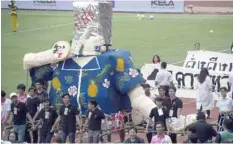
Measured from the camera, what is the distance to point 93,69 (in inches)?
659

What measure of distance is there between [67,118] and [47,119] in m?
0.49

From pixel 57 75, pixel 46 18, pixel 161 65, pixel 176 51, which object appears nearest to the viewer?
pixel 57 75

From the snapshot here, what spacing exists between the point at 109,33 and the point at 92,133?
2.43 m

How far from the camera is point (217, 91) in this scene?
2022 centimetres

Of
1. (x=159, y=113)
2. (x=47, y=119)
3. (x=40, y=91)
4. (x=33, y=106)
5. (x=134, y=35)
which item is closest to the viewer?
(x=159, y=113)

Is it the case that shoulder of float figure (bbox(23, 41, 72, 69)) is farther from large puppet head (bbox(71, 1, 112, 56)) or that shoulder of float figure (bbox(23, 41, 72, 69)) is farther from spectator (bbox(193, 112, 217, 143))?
spectator (bbox(193, 112, 217, 143))

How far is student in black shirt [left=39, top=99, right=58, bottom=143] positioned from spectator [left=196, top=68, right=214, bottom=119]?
4.21 metres

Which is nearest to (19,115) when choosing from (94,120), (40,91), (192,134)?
(40,91)

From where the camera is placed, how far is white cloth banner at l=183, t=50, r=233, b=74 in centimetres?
2063

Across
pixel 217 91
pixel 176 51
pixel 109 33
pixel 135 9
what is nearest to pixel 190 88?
pixel 217 91

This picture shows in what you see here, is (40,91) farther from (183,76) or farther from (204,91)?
(183,76)

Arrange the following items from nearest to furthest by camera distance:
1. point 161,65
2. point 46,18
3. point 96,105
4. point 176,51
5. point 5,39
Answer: point 96,105
point 161,65
point 176,51
point 5,39
point 46,18

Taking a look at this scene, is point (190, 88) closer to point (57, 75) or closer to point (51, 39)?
point (57, 75)

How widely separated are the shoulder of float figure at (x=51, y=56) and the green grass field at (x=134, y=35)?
21.0 feet
